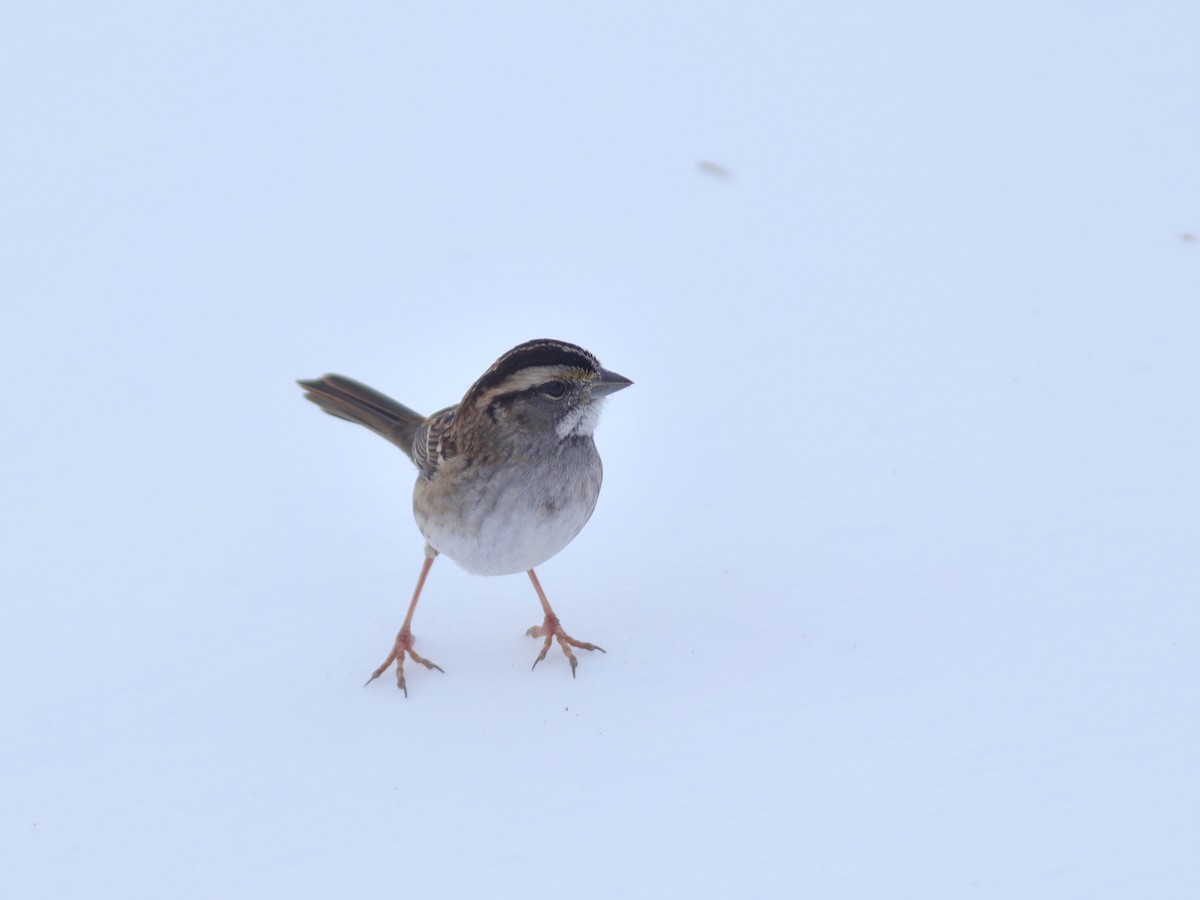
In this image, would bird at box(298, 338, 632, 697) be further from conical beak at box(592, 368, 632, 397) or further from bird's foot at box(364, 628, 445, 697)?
bird's foot at box(364, 628, 445, 697)

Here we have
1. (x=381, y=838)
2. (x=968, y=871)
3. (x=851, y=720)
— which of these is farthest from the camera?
(x=851, y=720)

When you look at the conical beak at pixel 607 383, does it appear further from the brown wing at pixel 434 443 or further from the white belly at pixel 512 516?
the brown wing at pixel 434 443

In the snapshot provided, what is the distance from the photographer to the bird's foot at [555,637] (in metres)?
4.70

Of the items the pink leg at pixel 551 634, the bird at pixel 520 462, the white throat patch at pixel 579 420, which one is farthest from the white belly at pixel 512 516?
the pink leg at pixel 551 634

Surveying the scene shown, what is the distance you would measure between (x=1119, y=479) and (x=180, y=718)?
151 inches

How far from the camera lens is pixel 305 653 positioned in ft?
15.6

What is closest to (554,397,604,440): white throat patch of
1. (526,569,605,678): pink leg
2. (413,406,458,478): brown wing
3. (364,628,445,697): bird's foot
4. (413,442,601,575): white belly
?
(413,442,601,575): white belly

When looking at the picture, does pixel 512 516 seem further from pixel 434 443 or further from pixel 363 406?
pixel 363 406

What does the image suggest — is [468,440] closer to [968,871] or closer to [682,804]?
[682,804]

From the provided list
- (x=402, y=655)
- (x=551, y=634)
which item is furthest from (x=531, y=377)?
(x=402, y=655)

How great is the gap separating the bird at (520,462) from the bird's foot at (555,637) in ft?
1.26

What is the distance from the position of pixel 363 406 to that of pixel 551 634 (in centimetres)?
139

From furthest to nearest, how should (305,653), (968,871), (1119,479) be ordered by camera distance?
A: (1119,479) < (305,653) < (968,871)

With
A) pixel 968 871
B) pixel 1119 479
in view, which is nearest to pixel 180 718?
pixel 968 871
